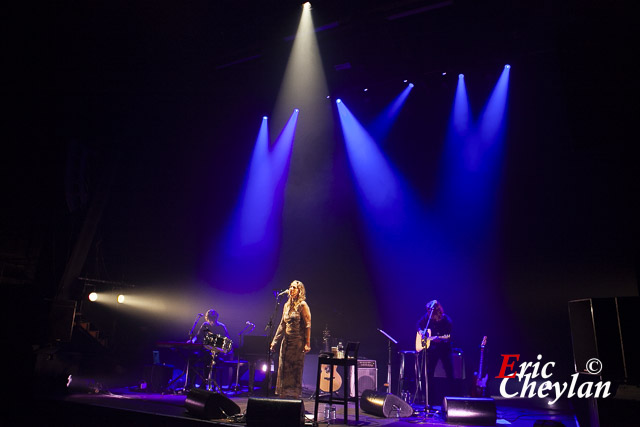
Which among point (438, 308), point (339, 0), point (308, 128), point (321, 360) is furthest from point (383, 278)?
point (339, 0)

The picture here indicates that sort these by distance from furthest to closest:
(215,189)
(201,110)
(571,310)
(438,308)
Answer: (215,189) < (201,110) < (438,308) < (571,310)

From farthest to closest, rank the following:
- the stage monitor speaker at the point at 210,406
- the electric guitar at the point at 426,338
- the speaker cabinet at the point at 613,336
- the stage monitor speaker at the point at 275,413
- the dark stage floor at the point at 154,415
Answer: the electric guitar at the point at 426,338 < the dark stage floor at the point at 154,415 < the stage monitor speaker at the point at 210,406 < the stage monitor speaker at the point at 275,413 < the speaker cabinet at the point at 613,336

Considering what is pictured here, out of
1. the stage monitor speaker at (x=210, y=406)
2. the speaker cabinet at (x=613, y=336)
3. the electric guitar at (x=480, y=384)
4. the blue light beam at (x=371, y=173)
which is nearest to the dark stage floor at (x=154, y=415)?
the stage monitor speaker at (x=210, y=406)

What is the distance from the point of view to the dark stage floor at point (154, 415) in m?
5.89

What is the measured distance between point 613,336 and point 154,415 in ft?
19.0

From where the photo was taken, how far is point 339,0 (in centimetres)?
837

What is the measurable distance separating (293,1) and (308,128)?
4.38m

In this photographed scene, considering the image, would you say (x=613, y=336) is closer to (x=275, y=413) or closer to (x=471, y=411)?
(x=471, y=411)

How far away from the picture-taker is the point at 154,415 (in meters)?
6.02

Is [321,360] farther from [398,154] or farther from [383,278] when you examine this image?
[398,154]

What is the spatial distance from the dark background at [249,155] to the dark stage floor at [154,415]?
2583 millimetres

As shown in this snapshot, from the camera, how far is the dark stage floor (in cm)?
589

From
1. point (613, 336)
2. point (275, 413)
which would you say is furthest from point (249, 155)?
point (613, 336)

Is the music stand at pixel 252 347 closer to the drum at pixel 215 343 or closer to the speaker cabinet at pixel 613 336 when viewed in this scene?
the drum at pixel 215 343
